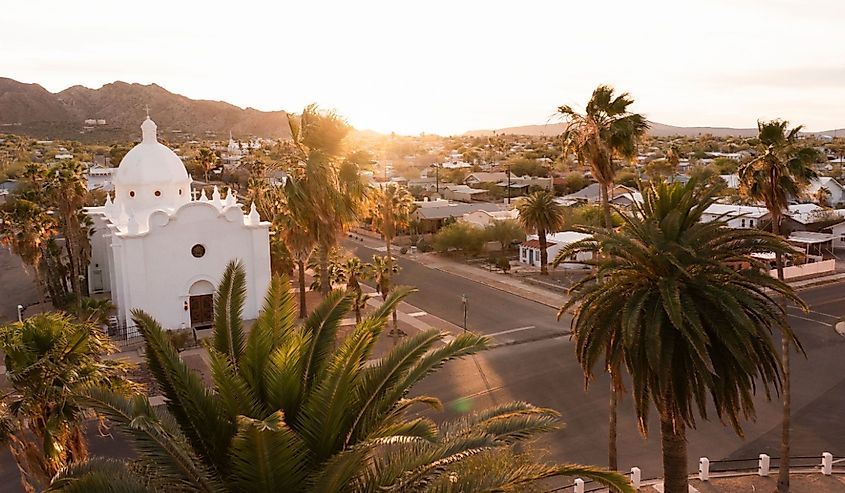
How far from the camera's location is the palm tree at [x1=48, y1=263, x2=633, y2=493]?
21.4 ft

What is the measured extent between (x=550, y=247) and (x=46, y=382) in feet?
122

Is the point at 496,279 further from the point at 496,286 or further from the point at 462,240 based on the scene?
the point at 462,240

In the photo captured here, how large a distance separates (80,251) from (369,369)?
112ft

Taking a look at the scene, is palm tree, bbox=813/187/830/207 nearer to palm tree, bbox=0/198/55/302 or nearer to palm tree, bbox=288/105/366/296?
palm tree, bbox=288/105/366/296

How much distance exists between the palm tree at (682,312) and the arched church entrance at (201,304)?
23.1m

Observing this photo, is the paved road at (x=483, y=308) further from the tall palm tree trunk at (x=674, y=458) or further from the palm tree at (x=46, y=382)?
the palm tree at (x=46, y=382)

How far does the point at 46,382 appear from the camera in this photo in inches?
386

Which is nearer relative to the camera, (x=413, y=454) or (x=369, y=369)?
(x=413, y=454)

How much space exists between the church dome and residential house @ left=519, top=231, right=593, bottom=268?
72.3 ft

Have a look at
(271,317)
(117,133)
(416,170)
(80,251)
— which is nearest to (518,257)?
(80,251)

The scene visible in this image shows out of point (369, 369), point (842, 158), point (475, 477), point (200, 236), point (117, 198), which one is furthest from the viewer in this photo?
point (842, 158)

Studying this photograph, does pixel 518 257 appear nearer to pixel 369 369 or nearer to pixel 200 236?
pixel 200 236

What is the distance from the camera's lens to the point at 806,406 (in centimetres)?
2134

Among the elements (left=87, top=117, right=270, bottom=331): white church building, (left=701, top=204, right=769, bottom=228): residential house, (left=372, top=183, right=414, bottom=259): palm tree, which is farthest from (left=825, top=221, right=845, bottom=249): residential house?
(left=87, top=117, right=270, bottom=331): white church building
